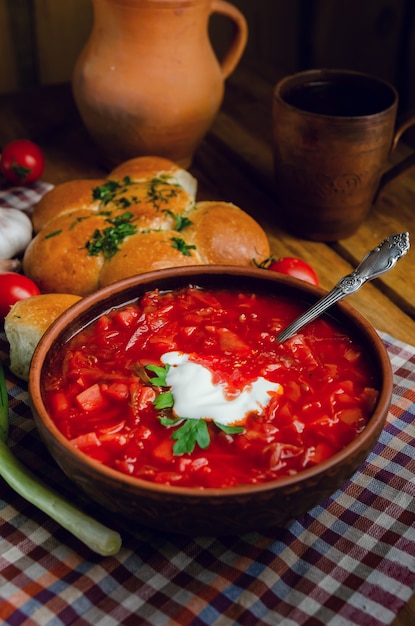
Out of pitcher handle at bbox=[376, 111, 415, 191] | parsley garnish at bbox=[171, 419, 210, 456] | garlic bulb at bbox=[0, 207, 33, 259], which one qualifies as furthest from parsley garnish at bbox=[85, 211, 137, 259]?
pitcher handle at bbox=[376, 111, 415, 191]

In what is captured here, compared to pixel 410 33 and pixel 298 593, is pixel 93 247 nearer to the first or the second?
A: pixel 298 593

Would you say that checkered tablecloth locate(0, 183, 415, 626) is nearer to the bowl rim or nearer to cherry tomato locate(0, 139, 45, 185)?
the bowl rim

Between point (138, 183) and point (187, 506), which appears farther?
point (138, 183)

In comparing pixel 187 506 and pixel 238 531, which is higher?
pixel 187 506

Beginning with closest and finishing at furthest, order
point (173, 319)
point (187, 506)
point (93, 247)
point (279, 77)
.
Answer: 1. point (187, 506)
2. point (173, 319)
3. point (93, 247)
4. point (279, 77)

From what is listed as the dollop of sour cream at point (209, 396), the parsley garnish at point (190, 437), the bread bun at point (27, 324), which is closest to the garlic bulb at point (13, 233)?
the bread bun at point (27, 324)

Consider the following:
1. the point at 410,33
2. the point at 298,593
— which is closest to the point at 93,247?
the point at 298,593
